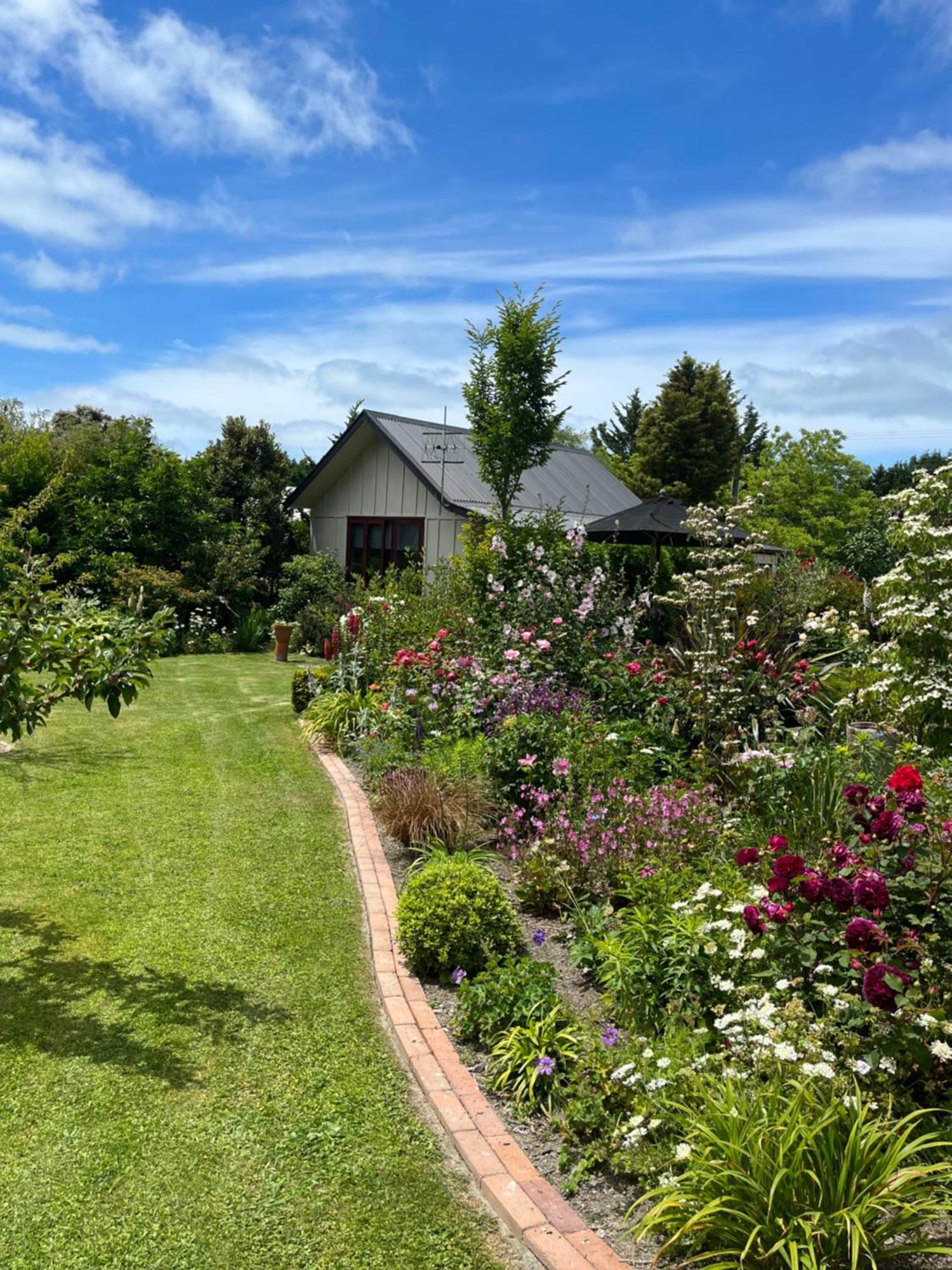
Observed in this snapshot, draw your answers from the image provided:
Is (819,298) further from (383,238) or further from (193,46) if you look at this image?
(193,46)

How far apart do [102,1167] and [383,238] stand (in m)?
8.58

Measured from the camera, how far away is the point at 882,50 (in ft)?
22.9

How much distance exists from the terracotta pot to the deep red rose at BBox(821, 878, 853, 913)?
1362 cm

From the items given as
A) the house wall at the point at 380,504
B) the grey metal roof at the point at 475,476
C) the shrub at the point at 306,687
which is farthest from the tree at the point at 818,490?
the shrub at the point at 306,687

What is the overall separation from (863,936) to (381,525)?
15671 mm

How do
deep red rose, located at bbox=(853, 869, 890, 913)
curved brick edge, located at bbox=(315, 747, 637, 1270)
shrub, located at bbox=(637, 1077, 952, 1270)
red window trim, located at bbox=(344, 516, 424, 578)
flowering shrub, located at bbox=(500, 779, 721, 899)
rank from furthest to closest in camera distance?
red window trim, located at bbox=(344, 516, 424, 578) → flowering shrub, located at bbox=(500, 779, 721, 899) → deep red rose, located at bbox=(853, 869, 890, 913) → curved brick edge, located at bbox=(315, 747, 637, 1270) → shrub, located at bbox=(637, 1077, 952, 1270)

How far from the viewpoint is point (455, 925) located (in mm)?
4246

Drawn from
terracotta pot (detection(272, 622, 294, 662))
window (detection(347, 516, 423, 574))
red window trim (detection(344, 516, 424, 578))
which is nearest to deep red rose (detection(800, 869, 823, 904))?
terracotta pot (detection(272, 622, 294, 662))

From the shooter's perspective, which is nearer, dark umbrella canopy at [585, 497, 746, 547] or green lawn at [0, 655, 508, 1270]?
green lawn at [0, 655, 508, 1270]

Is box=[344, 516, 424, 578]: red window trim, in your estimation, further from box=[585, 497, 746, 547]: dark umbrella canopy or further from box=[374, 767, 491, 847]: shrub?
box=[374, 767, 491, 847]: shrub

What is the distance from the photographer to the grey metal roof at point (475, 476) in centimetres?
1659

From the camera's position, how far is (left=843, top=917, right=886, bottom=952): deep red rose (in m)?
2.82

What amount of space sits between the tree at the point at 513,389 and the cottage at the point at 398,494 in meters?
1.54

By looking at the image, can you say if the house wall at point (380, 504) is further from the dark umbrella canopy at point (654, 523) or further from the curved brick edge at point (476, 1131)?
the curved brick edge at point (476, 1131)
